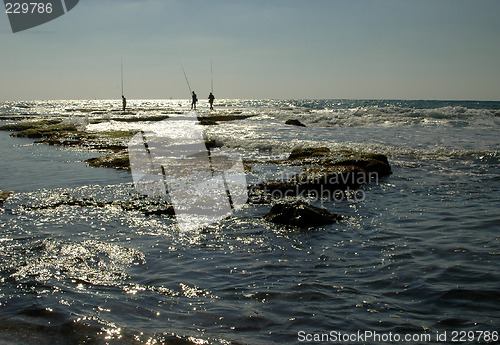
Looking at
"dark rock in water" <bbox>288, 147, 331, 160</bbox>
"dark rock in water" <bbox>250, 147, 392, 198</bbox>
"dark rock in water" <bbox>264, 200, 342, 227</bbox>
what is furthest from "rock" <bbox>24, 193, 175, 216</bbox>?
"dark rock in water" <bbox>288, 147, 331, 160</bbox>

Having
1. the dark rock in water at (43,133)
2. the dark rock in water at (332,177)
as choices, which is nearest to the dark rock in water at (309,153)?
the dark rock in water at (332,177)

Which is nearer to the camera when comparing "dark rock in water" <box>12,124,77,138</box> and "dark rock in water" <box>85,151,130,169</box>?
"dark rock in water" <box>85,151,130,169</box>

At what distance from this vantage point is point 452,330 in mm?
3443

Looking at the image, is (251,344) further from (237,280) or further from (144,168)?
(144,168)

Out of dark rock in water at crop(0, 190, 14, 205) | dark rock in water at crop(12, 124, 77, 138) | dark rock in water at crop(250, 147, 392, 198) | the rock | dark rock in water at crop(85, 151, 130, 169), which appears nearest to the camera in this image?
the rock

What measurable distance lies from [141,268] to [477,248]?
458 centimetres

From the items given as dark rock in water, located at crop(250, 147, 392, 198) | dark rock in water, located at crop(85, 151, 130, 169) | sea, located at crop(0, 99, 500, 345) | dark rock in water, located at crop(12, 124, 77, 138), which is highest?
dark rock in water, located at crop(12, 124, 77, 138)

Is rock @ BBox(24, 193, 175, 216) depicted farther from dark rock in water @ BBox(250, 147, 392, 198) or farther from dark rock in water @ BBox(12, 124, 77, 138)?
dark rock in water @ BBox(12, 124, 77, 138)

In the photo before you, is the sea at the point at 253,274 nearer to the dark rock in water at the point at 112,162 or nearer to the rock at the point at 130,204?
the rock at the point at 130,204

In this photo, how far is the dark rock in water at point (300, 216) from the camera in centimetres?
641

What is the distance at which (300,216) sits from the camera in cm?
642

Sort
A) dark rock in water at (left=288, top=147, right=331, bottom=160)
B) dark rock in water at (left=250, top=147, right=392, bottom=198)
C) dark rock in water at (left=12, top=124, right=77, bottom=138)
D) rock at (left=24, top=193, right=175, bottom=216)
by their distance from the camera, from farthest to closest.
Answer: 1. dark rock in water at (left=12, top=124, right=77, bottom=138)
2. dark rock in water at (left=288, top=147, right=331, bottom=160)
3. dark rock in water at (left=250, top=147, right=392, bottom=198)
4. rock at (left=24, top=193, right=175, bottom=216)

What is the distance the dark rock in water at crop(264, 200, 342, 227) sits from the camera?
641cm

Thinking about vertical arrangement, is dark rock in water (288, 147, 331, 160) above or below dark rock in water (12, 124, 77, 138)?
below
